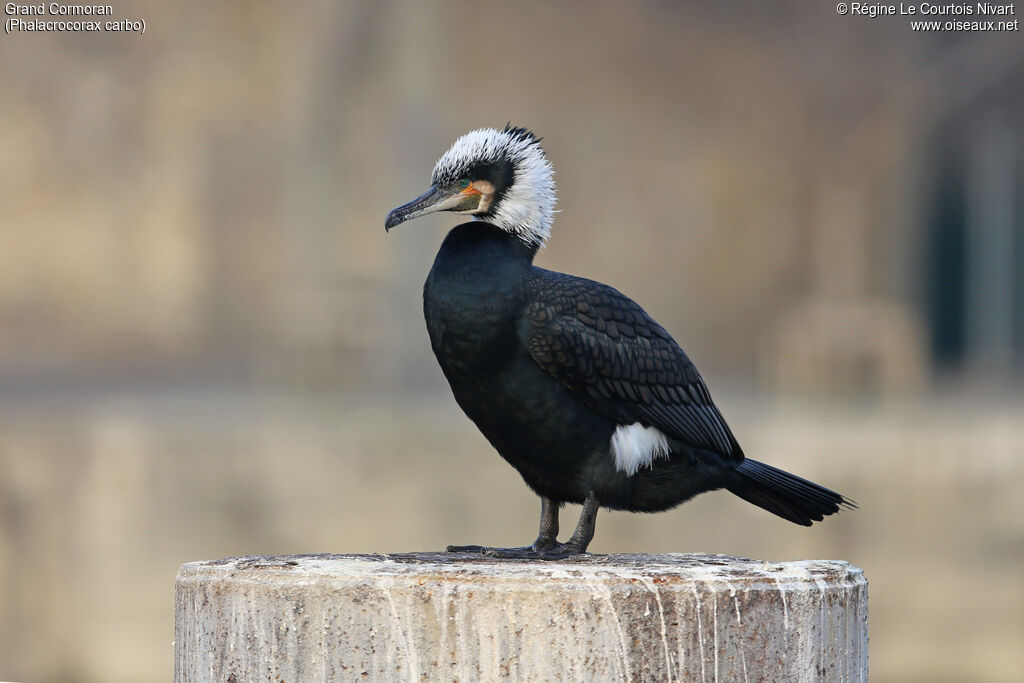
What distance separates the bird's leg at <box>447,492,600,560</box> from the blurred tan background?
4.29 meters

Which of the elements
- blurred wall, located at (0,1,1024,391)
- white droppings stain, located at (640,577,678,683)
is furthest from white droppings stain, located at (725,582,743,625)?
blurred wall, located at (0,1,1024,391)

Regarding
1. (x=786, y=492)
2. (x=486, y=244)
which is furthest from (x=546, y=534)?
Answer: (x=486, y=244)

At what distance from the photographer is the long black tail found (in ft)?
12.2

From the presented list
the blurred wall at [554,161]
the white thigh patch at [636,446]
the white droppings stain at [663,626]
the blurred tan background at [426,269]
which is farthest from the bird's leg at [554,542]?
the blurred wall at [554,161]

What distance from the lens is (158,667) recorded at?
8.16m

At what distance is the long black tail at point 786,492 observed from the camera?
147 inches

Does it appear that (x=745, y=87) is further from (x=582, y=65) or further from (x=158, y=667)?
(x=158, y=667)

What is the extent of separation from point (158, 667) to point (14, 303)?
12.0 feet

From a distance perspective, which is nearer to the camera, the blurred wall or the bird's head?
the bird's head

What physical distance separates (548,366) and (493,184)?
1.46ft

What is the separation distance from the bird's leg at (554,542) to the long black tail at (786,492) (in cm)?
40

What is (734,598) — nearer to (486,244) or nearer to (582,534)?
(582,534)

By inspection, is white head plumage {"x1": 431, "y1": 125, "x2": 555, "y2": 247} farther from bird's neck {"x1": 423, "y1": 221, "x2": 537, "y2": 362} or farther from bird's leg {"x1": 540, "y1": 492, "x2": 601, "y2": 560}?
bird's leg {"x1": 540, "y1": 492, "x2": 601, "y2": 560}

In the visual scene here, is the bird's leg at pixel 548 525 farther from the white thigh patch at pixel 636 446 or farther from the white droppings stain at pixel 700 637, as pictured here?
the white droppings stain at pixel 700 637
